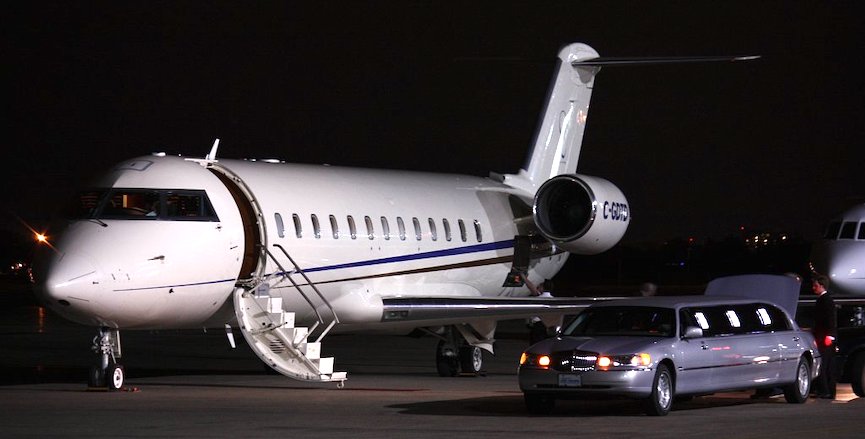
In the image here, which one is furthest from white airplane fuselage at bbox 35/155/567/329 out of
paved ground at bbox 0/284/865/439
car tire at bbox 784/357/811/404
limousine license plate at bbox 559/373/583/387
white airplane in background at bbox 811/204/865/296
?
car tire at bbox 784/357/811/404

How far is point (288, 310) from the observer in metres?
21.8

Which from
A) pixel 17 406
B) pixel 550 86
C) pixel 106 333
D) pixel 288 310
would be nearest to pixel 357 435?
pixel 17 406

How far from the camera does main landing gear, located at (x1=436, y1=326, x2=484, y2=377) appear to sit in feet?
81.3

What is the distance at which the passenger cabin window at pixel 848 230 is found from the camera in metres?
31.8

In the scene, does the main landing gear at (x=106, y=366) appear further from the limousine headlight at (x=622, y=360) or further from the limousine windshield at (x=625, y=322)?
the limousine headlight at (x=622, y=360)

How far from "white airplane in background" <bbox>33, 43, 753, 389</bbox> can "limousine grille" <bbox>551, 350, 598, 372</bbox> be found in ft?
15.4

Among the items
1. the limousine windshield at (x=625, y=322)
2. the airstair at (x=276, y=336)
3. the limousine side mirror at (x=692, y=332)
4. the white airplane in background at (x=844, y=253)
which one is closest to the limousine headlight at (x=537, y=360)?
the limousine windshield at (x=625, y=322)

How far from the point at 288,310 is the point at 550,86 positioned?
29.7 ft

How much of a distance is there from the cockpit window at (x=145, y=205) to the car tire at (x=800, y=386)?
305 inches

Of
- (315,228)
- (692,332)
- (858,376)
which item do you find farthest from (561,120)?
(692,332)

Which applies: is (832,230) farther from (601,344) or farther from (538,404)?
(538,404)

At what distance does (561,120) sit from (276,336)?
10476 mm

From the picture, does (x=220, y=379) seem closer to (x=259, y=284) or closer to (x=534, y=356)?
(x=259, y=284)

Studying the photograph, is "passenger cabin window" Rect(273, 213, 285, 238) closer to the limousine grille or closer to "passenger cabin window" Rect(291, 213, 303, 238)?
"passenger cabin window" Rect(291, 213, 303, 238)
